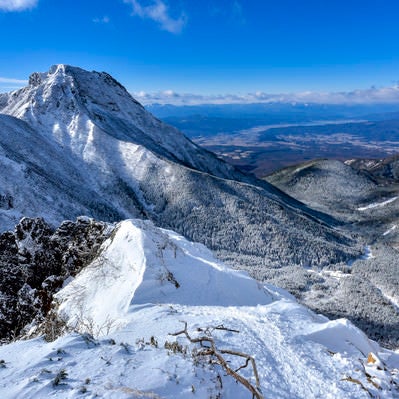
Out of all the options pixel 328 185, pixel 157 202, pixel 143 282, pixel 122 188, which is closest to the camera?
pixel 143 282

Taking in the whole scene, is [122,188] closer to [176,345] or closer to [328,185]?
[176,345]

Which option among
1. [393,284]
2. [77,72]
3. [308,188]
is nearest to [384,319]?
[393,284]

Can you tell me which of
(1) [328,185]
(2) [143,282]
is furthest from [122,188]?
(1) [328,185]

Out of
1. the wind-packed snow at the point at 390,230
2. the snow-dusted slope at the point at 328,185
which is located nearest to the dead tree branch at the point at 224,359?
the wind-packed snow at the point at 390,230

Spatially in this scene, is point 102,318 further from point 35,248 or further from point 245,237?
point 245,237

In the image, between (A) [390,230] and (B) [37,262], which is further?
(A) [390,230]

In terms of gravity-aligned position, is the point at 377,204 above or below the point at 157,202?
below

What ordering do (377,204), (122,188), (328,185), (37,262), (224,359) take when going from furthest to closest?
(328,185) < (377,204) < (122,188) < (37,262) < (224,359)
